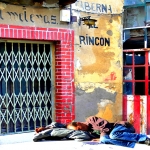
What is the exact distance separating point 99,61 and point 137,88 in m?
1.14

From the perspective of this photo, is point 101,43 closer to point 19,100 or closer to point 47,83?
point 47,83

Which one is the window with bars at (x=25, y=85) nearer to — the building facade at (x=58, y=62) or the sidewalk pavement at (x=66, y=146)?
the building facade at (x=58, y=62)

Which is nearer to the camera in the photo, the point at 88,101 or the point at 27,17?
the point at 27,17

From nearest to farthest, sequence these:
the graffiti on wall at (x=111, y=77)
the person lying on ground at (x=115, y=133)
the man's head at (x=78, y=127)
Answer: the person lying on ground at (x=115, y=133)
the man's head at (x=78, y=127)
the graffiti on wall at (x=111, y=77)

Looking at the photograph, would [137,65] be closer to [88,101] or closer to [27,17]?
[88,101]

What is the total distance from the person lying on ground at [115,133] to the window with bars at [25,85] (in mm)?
3383

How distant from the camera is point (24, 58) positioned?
6.86m

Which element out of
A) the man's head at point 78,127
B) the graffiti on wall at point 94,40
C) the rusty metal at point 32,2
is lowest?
the man's head at point 78,127

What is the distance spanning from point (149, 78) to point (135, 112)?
835 millimetres

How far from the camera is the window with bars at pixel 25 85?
21.8 feet

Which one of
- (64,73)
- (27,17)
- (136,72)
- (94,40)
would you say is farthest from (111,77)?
(27,17)

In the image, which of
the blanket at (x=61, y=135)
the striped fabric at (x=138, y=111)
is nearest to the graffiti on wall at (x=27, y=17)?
the striped fabric at (x=138, y=111)

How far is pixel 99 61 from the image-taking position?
7.64m

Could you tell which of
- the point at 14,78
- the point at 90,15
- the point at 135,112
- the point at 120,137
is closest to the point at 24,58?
the point at 14,78
